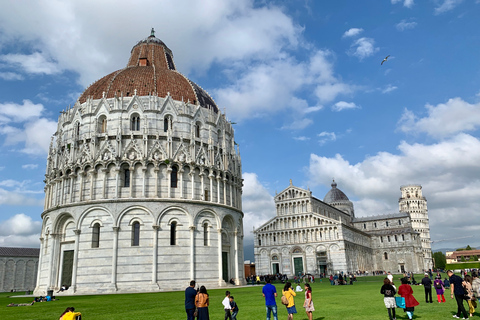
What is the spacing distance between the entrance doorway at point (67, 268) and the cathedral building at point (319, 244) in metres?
56.1

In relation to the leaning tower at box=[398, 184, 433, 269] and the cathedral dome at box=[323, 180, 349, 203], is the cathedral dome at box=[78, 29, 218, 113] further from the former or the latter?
the leaning tower at box=[398, 184, 433, 269]

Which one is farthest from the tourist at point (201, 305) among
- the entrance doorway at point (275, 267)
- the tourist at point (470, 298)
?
the entrance doorway at point (275, 267)

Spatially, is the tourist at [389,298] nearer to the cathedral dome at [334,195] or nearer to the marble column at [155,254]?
the marble column at [155,254]

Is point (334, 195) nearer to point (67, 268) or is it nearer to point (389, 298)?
point (67, 268)

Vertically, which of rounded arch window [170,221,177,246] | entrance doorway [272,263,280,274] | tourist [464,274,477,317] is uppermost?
rounded arch window [170,221,177,246]

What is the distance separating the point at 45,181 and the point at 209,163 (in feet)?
59.4

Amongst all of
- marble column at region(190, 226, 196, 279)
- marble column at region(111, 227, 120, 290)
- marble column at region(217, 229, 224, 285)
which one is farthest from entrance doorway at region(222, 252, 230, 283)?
marble column at region(111, 227, 120, 290)

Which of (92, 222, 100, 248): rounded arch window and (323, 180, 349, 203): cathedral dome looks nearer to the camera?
(92, 222, 100, 248): rounded arch window

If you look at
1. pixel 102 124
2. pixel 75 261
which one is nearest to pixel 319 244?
pixel 102 124

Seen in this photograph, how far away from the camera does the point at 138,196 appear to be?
35.2 meters

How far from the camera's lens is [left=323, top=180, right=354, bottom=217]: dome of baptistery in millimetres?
116494

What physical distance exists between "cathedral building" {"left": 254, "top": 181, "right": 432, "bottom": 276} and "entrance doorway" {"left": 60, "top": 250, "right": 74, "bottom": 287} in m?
56.1

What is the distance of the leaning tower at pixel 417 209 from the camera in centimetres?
12300

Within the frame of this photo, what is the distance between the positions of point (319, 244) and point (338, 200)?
37936 millimetres
